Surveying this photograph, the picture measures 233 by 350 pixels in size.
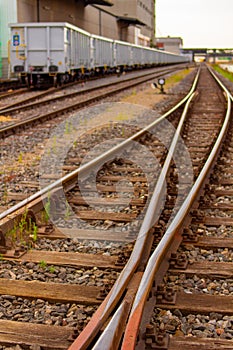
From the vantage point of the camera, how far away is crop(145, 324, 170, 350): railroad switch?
2934 mm

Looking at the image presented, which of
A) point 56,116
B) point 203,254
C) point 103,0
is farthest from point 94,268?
point 103,0

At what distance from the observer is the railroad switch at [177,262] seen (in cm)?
409

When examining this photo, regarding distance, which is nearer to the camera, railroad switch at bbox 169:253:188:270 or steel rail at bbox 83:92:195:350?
steel rail at bbox 83:92:195:350

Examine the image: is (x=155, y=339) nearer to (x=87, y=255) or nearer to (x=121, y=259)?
(x=121, y=259)

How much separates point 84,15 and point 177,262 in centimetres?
4916

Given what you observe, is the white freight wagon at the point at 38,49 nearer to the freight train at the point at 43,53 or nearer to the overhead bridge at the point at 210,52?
the freight train at the point at 43,53

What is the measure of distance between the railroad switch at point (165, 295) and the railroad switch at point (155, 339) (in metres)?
0.43

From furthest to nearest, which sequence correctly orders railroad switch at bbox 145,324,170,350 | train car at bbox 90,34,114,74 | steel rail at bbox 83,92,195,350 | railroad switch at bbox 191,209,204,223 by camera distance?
train car at bbox 90,34,114,74
railroad switch at bbox 191,209,204,223
railroad switch at bbox 145,324,170,350
steel rail at bbox 83,92,195,350

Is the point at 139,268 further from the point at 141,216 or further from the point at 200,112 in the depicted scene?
the point at 200,112

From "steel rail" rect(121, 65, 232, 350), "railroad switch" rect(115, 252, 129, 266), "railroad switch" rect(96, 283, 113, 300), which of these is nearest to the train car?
"steel rail" rect(121, 65, 232, 350)

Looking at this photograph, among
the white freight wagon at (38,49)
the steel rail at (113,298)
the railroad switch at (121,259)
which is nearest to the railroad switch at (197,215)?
the steel rail at (113,298)

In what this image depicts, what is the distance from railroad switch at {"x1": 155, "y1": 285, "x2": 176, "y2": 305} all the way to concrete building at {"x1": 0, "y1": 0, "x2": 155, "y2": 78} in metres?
28.3

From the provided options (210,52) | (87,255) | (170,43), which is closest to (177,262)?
(87,255)

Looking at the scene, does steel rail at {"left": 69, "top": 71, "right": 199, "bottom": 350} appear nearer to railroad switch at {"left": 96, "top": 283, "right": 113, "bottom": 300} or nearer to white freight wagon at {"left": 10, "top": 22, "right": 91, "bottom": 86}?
railroad switch at {"left": 96, "top": 283, "right": 113, "bottom": 300}
